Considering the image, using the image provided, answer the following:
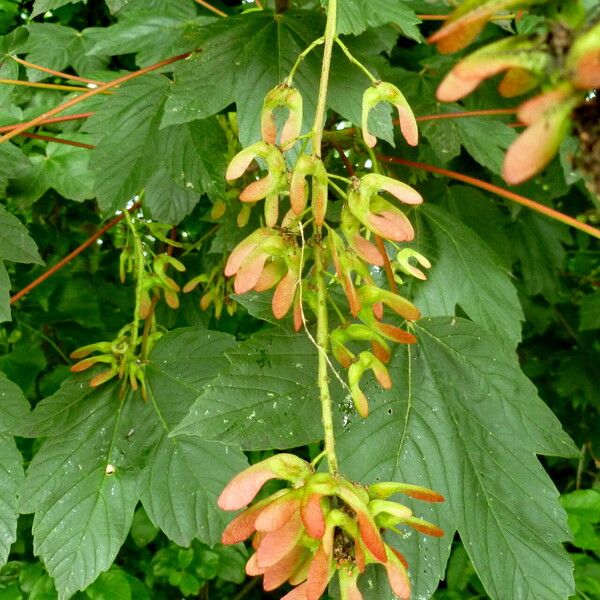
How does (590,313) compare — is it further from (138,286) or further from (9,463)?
(9,463)

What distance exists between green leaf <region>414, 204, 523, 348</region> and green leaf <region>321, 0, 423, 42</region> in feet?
1.02

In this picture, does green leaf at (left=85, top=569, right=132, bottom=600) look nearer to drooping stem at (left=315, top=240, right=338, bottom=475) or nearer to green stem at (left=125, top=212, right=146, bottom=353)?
green stem at (left=125, top=212, right=146, bottom=353)

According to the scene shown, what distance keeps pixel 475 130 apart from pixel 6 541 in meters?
0.94

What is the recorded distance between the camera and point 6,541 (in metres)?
0.89

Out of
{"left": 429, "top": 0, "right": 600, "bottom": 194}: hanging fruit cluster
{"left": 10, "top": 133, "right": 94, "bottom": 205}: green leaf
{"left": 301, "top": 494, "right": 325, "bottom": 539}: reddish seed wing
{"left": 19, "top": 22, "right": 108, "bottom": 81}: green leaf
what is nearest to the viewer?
{"left": 429, "top": 0, "right": 600, "bottom": 194}: hanging fruit cluster

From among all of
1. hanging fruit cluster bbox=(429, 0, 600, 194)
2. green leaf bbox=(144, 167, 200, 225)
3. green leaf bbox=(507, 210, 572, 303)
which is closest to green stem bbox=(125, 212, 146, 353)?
green leaf bbox=(144, 167, 200, 225)

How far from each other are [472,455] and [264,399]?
26 centimetres

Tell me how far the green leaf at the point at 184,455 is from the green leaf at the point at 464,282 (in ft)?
0.97

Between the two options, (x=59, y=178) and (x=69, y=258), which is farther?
(x=59, y=178)

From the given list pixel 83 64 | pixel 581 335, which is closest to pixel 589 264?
pixel 581 335

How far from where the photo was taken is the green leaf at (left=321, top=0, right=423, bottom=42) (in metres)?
0.82

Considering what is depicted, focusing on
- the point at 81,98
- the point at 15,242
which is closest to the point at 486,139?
the point at 81,98

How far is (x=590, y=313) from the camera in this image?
5.79ft

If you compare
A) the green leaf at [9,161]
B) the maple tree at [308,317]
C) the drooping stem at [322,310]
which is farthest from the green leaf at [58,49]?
the drooping stem at [322,310]
